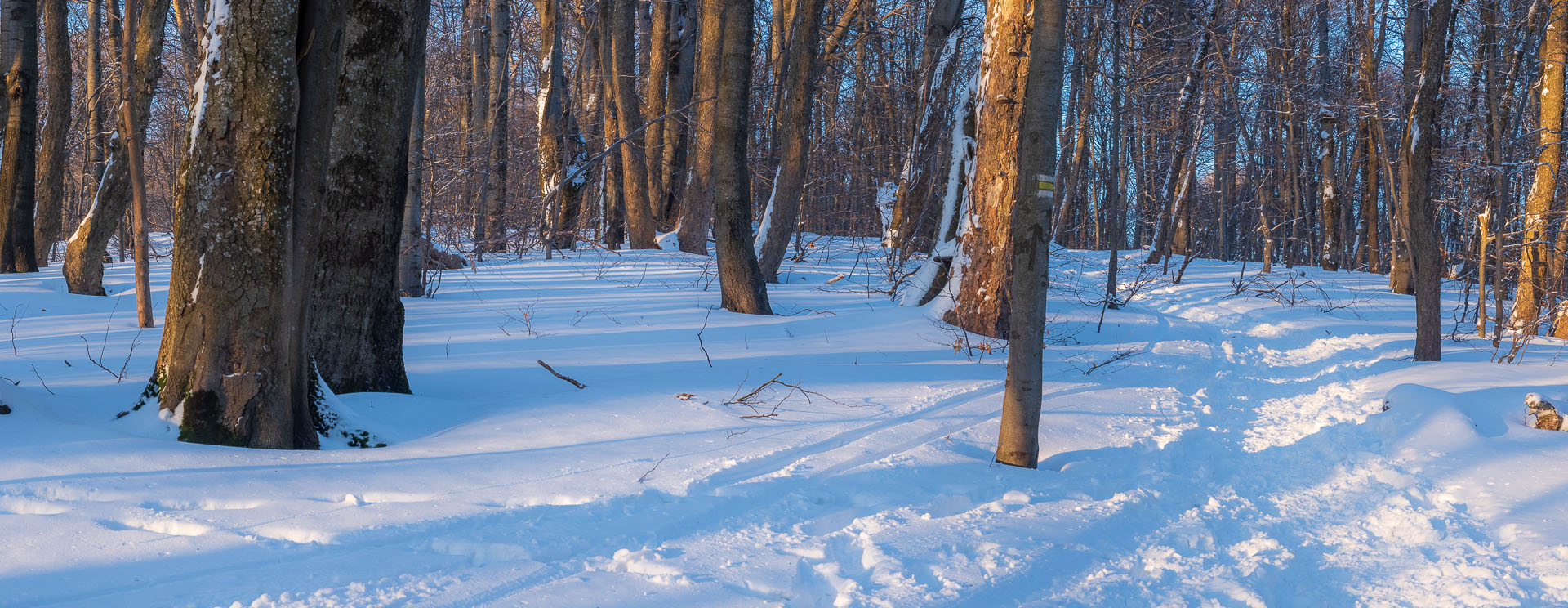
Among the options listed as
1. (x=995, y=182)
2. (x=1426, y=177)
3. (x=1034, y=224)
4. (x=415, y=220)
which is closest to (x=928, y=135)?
(x=995, y=182)

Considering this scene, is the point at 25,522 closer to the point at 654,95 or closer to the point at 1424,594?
the point at 1424,594

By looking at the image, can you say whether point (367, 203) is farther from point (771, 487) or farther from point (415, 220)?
point (415, 220)

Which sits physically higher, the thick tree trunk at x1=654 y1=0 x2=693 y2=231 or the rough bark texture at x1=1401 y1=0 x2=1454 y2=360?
the thick tree trunk at x1=654 y1=0 x2=693 y2=231

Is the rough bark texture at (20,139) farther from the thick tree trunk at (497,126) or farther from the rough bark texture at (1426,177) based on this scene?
the rough bark texture at (1426,177)

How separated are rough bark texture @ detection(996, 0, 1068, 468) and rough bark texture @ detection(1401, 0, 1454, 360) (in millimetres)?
5328

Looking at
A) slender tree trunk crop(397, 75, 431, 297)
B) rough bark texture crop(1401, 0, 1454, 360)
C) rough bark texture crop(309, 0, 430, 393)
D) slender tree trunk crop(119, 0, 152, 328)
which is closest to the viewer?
rough bark texture crop(309, 0, 430, 393)

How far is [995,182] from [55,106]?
1140 cm

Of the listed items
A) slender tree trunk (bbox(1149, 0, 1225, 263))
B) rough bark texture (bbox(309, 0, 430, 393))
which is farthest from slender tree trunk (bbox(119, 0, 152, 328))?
slender tree trunk (bbox(1149, 0, 1225, 263))

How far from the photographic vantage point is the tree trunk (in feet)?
13.1

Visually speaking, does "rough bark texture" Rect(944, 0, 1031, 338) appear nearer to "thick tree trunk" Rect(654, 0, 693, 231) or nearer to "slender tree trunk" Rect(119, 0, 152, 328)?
"slender tree trunk" Rect(119, 0, 152, 328)

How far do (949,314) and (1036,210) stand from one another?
4325 mm

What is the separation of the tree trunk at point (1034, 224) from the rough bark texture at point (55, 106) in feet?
37.7

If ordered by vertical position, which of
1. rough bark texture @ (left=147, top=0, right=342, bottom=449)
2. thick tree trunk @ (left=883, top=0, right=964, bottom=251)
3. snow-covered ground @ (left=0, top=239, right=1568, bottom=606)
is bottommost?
snow-covered ground @ (left=0, top=239, right=1568, bottom=606)

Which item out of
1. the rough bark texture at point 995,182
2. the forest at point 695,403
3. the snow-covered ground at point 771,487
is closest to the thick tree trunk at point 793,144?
the forest at point 695,403
